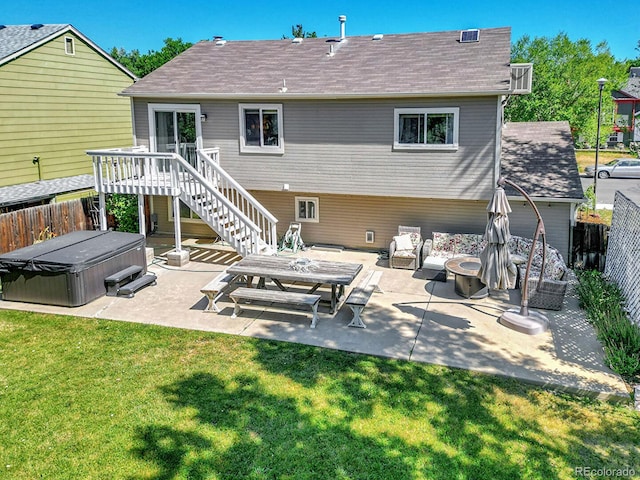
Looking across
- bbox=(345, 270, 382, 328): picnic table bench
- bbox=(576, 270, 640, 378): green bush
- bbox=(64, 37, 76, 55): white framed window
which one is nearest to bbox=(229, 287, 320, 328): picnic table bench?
bbox=(345, 270, 382, 328): picnic table bench

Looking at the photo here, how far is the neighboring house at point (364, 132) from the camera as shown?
12008 mm

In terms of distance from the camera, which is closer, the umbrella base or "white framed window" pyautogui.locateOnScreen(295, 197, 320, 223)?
the umbrella base

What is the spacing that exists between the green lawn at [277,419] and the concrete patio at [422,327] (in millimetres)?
404

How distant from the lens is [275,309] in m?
9.60

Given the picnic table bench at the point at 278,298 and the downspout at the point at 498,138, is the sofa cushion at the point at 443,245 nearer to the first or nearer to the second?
the downspout at the point at 498,138

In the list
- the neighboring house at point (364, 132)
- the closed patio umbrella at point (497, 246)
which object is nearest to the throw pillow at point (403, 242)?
the neighboring house at point (364, 132)

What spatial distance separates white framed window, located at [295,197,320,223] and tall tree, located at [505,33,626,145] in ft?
46.5

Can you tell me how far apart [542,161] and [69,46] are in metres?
15.1

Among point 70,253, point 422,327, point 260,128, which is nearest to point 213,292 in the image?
point 70,253

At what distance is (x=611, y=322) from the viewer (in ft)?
28.4

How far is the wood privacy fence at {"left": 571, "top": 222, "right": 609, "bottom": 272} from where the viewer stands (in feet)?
39.9

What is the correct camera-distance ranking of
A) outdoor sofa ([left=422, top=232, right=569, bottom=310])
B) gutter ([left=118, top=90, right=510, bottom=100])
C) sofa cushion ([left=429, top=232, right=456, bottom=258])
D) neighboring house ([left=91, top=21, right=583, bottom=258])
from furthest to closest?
1. sofa cushion ([left=429, top=232, right=456, bottom=258])
2. neighboring house ([left=91, top=21, right=583, bottom=258])
3. gutter ([left=118, top=90, right=510, bottom=100])
4. outdoor sofa ([left=422, top=232, right=569, bottom=310])

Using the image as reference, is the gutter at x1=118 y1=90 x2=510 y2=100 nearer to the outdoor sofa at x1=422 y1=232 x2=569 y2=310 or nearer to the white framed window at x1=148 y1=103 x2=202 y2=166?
the white framed window at x1=148 y1=103 x2=202 y2=166

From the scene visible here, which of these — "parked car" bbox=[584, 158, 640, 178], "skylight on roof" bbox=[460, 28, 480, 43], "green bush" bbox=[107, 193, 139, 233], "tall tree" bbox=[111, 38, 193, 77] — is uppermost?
"tall tree" bbox=[111, 38, 193, 77]
